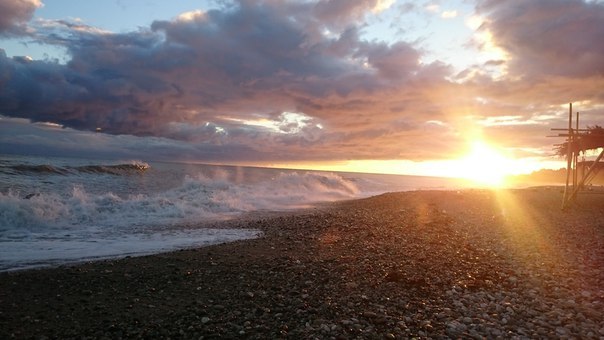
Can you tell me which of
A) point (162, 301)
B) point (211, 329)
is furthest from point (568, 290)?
point (162, 301)

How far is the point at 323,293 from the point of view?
26.2 feet

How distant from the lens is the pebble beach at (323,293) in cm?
641

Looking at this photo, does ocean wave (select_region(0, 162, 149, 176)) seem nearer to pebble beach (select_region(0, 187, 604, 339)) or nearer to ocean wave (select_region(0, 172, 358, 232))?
ocean wave (select_region(0, 172, 358, 232))

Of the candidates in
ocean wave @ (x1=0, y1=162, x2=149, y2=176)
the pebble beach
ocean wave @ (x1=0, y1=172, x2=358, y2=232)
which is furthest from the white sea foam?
ocean wave @ (x1=0, y1=162, x2=149, y2=176)

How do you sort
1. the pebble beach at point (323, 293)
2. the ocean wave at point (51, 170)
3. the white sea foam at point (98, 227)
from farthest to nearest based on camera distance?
the ocean wave at point (51, 170) < the white sea foam at point (98, 227) < the pebble beach at point (323, 293)

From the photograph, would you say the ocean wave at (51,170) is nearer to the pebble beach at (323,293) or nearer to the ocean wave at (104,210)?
the ocean wave at (104,210)

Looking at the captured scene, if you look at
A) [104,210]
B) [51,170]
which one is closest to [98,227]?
[104,210]

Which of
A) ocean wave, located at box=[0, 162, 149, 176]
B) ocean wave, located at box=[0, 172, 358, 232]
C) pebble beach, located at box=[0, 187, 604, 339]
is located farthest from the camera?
ocean wave, located at box=[0, 162, 149, 176]

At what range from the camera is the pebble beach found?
6406 mm

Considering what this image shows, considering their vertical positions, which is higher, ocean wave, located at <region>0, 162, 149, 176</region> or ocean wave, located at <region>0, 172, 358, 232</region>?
ocean wave, located at <region>0, 162, 149, 176</region>

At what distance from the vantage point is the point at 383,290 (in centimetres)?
823

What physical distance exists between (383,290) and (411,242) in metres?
5.80

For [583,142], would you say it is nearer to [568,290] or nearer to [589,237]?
[589,237]

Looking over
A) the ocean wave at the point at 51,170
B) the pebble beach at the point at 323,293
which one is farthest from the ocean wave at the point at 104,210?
the ocean wave at the point at 51,170
